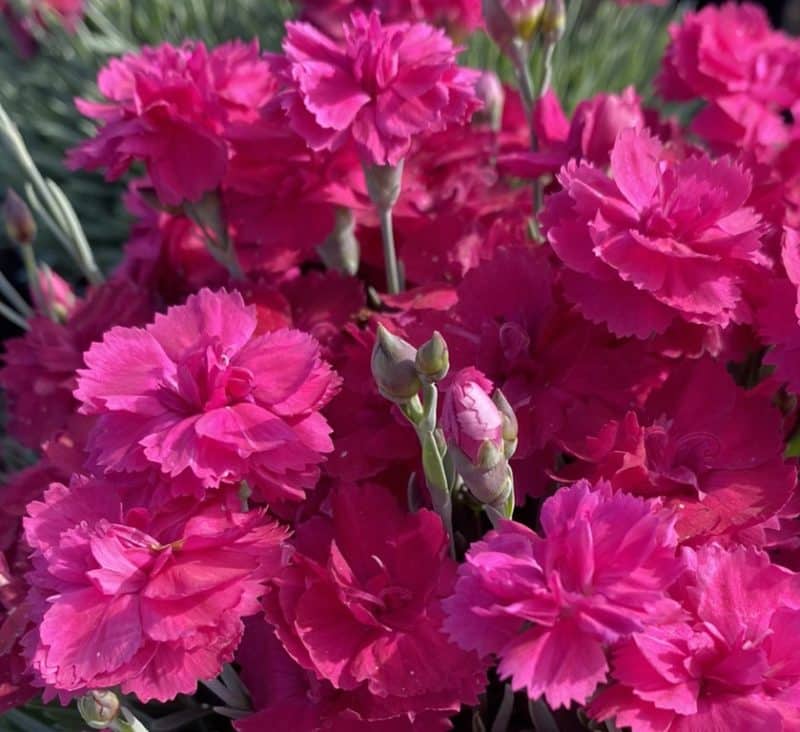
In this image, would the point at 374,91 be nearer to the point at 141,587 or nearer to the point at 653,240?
the point at 653,240

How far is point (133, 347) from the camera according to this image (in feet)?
2.23

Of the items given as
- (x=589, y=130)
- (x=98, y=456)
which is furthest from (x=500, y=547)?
(x=589, y=130)

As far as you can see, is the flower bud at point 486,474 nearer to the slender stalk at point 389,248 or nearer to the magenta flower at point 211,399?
the magenta flower at point 211,399

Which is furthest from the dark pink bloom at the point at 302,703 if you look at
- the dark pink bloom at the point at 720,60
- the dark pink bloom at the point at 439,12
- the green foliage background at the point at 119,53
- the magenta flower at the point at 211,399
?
the green foliage background at the point at 119,53

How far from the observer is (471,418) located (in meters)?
0.57

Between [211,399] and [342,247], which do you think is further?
[342,247]

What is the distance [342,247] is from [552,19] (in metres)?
0.28

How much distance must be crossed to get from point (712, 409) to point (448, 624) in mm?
277

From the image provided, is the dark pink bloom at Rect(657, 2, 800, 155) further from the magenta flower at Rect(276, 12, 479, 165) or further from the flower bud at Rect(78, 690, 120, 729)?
the flower bud at Rect(78, 690, 120, 729)

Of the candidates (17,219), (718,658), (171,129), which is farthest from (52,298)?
(718,658)

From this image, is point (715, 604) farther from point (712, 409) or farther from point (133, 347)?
point (133, 347)

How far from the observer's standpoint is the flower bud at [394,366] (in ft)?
1.92

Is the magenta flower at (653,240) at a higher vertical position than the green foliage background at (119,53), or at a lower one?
higher

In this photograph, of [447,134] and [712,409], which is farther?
[447,134]
